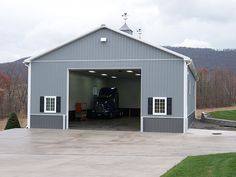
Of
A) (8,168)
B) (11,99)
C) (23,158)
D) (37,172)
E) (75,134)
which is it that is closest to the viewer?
(37,172)

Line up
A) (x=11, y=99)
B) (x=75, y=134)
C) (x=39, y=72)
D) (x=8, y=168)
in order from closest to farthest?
(x=8, y=168), (x=75, y=134), (x=39, y=72), (x=11, y=99)

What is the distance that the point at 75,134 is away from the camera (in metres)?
23.7

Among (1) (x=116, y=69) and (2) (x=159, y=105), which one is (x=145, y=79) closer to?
(2) (x=159, y=105)

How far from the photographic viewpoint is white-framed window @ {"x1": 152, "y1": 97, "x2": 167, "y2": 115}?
25.3 meters

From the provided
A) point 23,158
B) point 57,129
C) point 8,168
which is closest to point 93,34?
point 57,129

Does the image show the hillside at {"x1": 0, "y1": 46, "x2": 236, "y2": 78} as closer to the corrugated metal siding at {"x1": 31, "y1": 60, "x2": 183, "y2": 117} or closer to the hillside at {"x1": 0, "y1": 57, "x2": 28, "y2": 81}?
the hillside at {"x1": 0, "y1": 57, "x2": 28, "y2": 81}

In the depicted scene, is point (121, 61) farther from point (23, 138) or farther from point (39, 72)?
point (23, 138)

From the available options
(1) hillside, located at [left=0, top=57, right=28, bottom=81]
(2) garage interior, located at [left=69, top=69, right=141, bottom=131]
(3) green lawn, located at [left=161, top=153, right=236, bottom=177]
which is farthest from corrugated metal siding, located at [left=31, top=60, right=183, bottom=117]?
(1) hillside, located at [left=0, top=57, right=28, bottom=81]

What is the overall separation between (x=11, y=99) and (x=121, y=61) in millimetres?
43437

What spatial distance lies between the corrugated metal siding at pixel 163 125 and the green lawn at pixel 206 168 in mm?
11054

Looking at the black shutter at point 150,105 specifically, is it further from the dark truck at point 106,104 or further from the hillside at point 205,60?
the hillside at point 205,60

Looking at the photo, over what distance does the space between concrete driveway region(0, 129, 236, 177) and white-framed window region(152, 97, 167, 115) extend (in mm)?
1828

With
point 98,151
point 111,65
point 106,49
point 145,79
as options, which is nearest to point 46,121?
point 111,65

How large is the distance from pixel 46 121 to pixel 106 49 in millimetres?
5562
